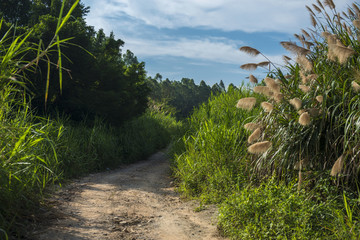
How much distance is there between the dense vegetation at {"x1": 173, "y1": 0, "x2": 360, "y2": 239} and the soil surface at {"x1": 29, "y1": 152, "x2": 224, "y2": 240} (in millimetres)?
490

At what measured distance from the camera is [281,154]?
475cm

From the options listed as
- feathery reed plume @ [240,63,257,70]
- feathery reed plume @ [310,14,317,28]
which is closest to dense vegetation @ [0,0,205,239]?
feathery reed plume @ [240,63,257,70]

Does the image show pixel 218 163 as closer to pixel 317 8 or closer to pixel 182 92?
pixel 317 8

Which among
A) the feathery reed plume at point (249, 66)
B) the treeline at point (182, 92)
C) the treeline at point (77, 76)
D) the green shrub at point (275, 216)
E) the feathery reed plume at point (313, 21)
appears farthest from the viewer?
the treeline at point (182, 92)

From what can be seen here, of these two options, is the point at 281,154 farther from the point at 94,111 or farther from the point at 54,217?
the point at 94,111

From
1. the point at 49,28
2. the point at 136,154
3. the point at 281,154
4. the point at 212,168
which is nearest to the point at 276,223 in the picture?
the point at 281,154

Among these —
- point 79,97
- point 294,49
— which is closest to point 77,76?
point 79,97

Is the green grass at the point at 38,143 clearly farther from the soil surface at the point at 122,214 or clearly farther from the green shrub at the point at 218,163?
the green shrub at the point at 218,163

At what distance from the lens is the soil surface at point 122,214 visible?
4.22 m

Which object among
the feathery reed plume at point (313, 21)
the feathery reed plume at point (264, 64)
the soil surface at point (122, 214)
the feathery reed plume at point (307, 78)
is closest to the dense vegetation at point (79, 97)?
the soil surface at point (122, 214)

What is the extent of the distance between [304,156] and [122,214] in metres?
2.75

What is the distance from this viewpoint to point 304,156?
466cm

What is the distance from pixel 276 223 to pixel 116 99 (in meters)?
8.54

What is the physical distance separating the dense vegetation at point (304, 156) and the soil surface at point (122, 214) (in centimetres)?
49
